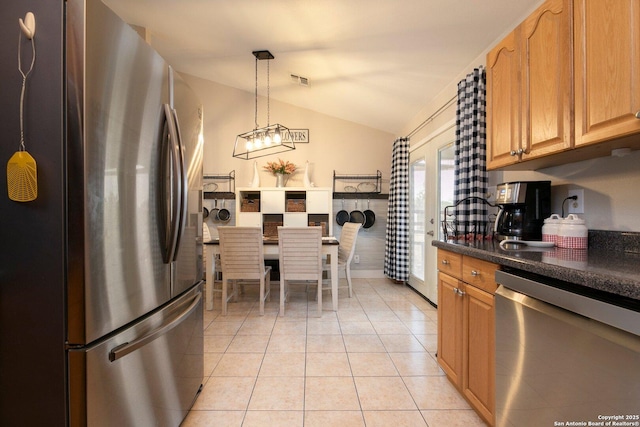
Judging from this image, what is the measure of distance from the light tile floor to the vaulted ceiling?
2.50 meters

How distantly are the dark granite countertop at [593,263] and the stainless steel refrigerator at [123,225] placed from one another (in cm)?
146

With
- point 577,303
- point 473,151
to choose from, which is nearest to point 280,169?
point 473,151

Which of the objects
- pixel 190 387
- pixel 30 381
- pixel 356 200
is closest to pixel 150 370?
pixel 30 381

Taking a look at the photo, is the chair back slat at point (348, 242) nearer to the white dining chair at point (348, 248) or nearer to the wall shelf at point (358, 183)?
the white dining chair at point (348, 248)

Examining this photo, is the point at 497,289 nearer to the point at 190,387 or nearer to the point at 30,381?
the point at 190,387

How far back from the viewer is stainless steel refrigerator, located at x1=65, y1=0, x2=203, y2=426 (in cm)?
97

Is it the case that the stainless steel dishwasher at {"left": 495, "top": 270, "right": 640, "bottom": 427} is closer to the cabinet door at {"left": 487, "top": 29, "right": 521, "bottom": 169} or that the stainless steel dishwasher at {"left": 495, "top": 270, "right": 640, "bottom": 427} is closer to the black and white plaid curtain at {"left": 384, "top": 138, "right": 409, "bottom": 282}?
the cabinet door at {"left": 487, "top": 29, "right": 521, "bottom": 169}

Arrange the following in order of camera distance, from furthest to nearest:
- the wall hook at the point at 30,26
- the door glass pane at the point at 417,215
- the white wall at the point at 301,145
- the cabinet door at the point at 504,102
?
the white wall at the point at 301,145 → the door glass pane at the point at 417,215 → the cabinet door at the point at 504,102 → the wall hook at the point at 30,26

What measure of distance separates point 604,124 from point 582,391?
98 cm

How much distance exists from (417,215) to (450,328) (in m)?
2.59

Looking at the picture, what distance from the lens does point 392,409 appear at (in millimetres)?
1742

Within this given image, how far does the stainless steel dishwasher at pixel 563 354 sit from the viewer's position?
80 centimetres

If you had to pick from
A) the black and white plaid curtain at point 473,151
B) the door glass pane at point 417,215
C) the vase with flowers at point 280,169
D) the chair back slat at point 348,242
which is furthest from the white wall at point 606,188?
the vase with flowers at point 280,169

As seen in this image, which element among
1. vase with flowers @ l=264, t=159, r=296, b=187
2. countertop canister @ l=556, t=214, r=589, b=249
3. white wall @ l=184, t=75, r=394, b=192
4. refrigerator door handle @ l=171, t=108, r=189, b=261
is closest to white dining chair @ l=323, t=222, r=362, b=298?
white wall @ l=184, t=75, r=394, b=192
